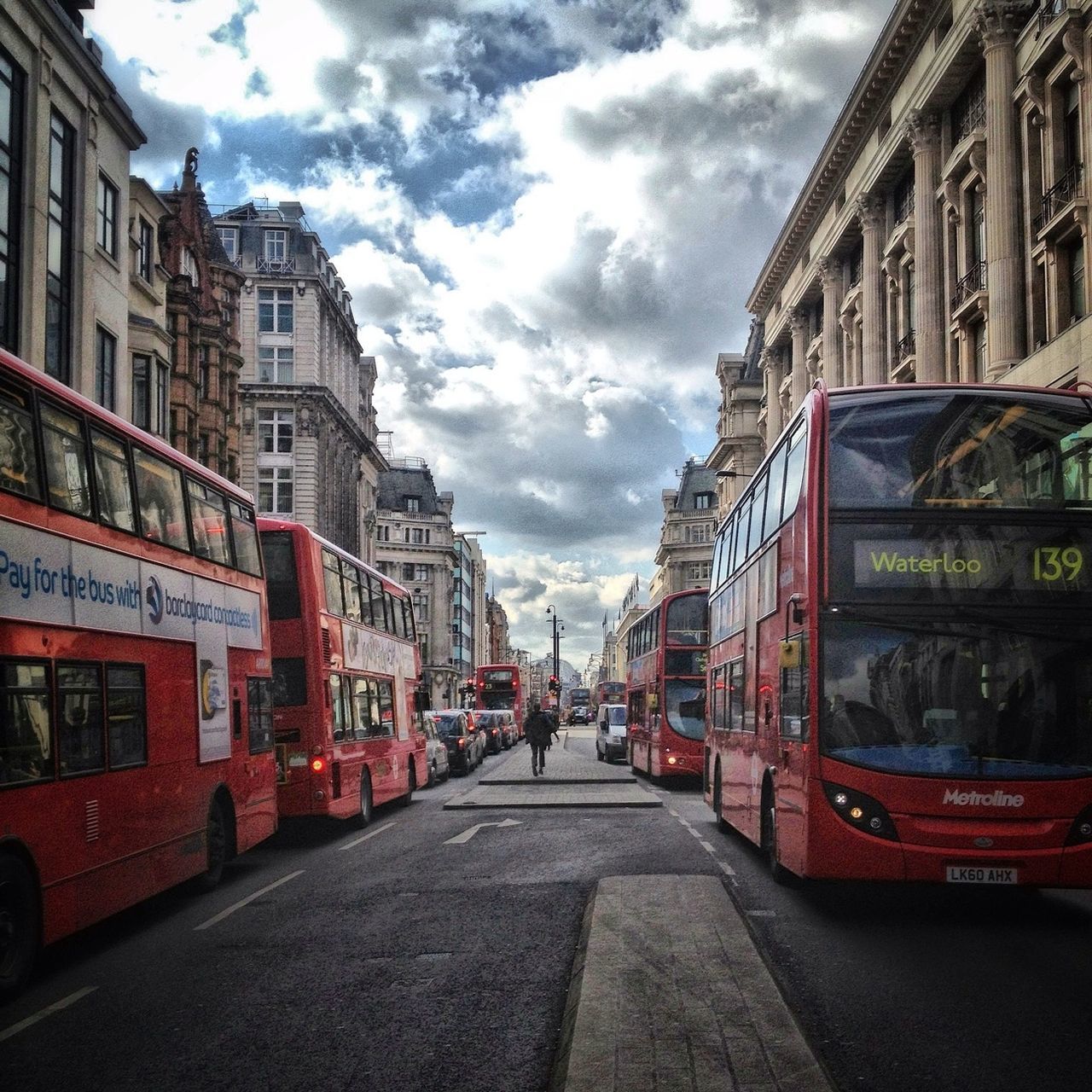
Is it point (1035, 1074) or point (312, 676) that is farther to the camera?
point (312, 676)

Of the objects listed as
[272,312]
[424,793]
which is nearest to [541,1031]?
[424,793]

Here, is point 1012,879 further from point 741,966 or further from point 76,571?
point 76,571

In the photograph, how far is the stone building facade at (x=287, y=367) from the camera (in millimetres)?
65750

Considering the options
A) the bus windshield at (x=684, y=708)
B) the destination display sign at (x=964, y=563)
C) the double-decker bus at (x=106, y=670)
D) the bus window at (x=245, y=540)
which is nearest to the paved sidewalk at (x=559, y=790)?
the bus windshield at (x=684, y=708)

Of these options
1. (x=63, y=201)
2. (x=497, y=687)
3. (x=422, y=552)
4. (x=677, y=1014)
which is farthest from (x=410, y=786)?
(x=422, y=552)

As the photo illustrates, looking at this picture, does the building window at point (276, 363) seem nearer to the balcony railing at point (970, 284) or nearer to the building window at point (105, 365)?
the building window at point (105, 365)

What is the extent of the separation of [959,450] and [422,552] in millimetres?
108710

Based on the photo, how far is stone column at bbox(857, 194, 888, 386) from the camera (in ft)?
139

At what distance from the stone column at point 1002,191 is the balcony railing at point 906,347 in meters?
8.17

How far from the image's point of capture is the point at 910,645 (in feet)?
32.0

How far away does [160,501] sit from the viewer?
1118 cm

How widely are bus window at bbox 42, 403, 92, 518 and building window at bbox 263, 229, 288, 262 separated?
203 ft

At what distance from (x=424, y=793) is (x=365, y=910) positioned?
17393 mm

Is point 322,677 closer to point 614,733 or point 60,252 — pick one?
point 60,252
